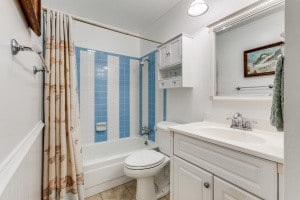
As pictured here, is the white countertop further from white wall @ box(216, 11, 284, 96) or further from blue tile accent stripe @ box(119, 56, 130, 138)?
blue tile accent stripe @ box(119, 56, 130, 138)

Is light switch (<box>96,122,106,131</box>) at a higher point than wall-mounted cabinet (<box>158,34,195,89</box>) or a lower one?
lower

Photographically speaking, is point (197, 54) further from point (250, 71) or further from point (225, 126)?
point (225, 126)

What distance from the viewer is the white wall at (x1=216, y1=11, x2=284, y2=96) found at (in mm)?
1155

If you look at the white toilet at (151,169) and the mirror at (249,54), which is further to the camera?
the white toilet at (151,169)

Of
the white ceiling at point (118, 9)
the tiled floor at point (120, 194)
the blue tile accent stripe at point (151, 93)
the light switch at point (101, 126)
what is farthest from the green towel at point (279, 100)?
the light switch at point (101, 126)

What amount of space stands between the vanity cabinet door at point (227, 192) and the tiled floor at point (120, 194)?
38.5 inches

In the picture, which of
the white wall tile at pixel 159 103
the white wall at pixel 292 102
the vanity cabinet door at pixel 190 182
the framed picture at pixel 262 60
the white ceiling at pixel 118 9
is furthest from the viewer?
the white wall tile at pixel 159 103

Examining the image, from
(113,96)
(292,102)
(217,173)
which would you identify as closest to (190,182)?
(217,173)

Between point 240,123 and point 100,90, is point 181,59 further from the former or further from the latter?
point 100,90

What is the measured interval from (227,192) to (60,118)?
4.77ft

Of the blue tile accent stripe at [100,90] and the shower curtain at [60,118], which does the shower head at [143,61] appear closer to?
the blue tile accent stripe at [100,90]

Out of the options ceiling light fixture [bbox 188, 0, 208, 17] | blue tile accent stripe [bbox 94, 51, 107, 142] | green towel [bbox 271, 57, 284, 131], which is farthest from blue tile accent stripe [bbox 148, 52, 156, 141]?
green towel [bbox 271, 57, 284, 131]

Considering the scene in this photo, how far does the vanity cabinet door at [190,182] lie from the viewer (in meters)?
1.02

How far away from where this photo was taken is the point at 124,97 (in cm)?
270
